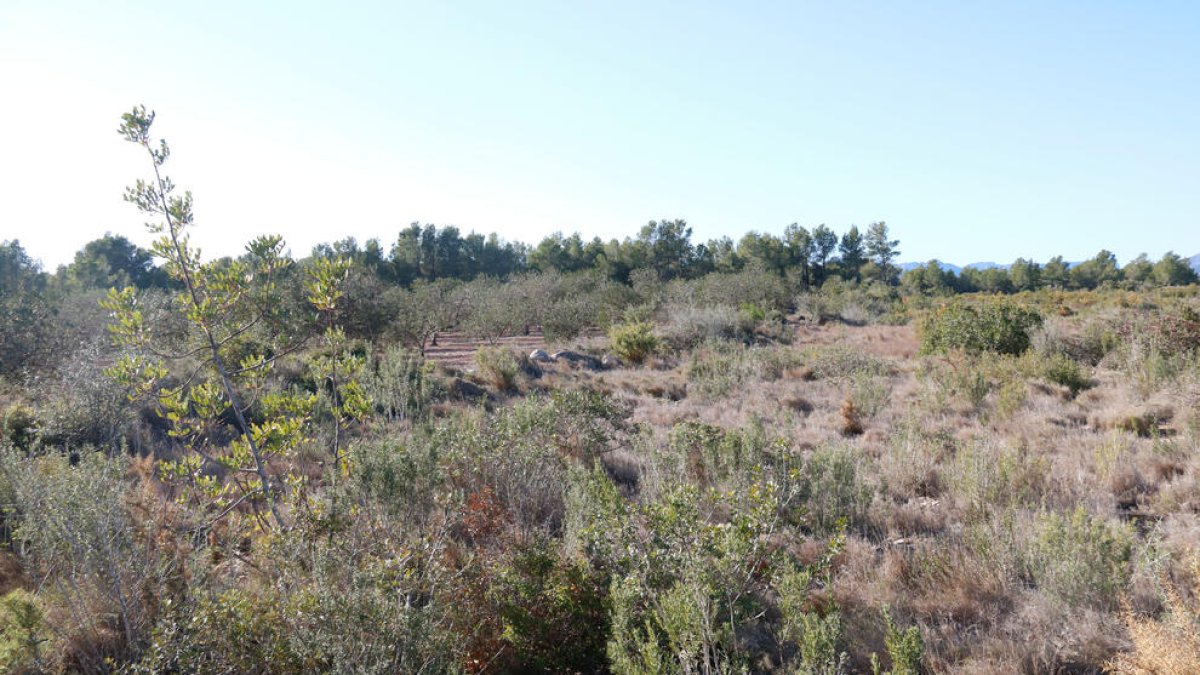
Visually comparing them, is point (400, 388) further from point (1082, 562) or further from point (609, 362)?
point (609, 362)

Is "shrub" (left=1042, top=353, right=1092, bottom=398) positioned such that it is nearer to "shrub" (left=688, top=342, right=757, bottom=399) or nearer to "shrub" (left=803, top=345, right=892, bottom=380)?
"shrub" (left=803, top=345, right=892, bottom=380)

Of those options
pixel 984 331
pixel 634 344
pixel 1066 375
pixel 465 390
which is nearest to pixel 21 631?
pixel 465 390

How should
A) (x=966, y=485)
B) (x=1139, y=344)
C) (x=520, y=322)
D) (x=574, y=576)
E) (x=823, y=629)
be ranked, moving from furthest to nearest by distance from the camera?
1. (x=520, y=322)
2. (x=1139, y=344)
3. (x=966, y=485)
4. (x=574, y=576)
5. (x=823, y=629)

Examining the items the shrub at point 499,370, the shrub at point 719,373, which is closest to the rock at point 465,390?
the shrub at point 499,370

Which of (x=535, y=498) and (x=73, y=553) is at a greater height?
(x=73, y=553)

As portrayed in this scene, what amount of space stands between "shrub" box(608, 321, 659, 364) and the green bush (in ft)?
20.9

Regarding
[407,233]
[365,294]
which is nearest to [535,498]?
[365,294]

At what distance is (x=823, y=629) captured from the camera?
238 cm

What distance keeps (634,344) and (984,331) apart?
7.64 m

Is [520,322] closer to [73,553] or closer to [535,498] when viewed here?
[535,498]

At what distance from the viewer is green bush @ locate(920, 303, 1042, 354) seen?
1122 centimetres

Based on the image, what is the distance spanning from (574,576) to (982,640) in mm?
2132

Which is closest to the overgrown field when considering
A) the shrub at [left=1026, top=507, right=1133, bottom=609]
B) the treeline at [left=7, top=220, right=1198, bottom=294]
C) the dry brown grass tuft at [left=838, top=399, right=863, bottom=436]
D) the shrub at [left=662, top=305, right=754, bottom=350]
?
the shrub at [left=1026, top=507, right=1133, bottom=609]

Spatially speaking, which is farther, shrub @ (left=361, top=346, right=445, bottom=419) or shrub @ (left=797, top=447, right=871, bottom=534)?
shrub @ (left=361, top=346, right=445, bottom=419)
